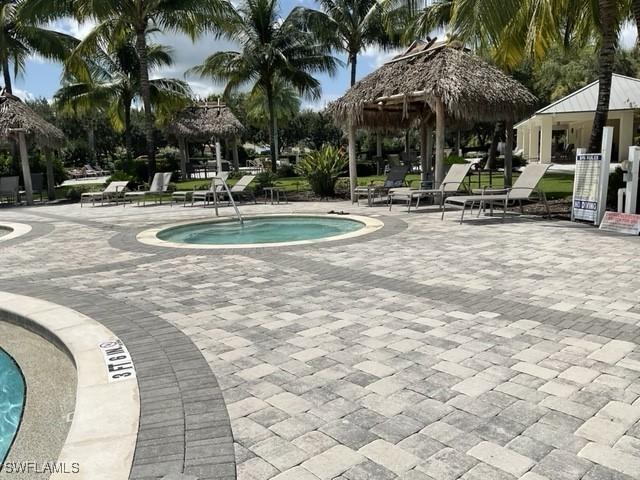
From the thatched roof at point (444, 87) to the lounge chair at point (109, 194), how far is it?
7.86 m

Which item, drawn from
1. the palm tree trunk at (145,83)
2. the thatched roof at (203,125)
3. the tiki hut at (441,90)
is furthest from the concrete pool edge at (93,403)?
the thatched roof at (203,125)

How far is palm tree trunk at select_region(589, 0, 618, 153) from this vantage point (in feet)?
35.9

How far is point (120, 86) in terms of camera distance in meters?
28.8

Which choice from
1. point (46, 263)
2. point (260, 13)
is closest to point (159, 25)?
point (260, 13)

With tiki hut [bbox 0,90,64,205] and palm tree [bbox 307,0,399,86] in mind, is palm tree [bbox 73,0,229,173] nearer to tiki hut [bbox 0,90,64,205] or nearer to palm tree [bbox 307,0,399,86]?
tiki hut [bbox 0,90,64,205]

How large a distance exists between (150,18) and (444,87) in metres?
14.2

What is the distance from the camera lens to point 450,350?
13.1 ft

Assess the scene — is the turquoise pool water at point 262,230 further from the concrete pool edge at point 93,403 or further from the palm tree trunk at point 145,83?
the palm tree trunk at point 145,83

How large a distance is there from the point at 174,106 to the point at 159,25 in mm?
7179

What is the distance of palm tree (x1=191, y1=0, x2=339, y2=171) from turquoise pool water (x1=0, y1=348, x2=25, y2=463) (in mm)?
23900

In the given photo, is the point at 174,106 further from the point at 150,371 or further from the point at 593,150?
the point at 150,371

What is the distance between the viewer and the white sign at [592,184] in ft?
30.4

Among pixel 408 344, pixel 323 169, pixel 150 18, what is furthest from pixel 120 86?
pixel 408 344

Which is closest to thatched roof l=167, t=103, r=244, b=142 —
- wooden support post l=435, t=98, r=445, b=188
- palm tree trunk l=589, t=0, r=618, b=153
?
wooden support post l=435, t=98, r=445, b=188
